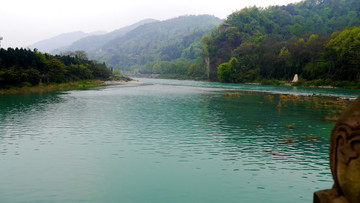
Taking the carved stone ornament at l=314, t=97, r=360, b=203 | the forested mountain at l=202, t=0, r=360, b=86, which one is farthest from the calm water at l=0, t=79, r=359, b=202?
the forested mountain at l=202, t=0, r=360, b=86

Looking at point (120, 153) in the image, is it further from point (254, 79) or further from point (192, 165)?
point (254, 79)

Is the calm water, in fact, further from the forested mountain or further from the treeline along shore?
the forested mountain

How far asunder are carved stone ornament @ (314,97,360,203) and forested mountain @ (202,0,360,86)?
7278 cm

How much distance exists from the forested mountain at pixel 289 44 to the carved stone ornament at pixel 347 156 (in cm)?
7278

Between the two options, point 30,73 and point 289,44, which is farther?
point 289,44

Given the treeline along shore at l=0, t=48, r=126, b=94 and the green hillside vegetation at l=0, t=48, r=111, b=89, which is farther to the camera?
the green hillside vegetation at l=0, t=48, r=111, b=89

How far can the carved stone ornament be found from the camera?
3.37 m

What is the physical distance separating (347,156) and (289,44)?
340 feet

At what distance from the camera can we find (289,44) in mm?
98500

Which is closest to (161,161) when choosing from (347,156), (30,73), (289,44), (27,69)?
(347,156)

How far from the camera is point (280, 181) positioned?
10273 mm

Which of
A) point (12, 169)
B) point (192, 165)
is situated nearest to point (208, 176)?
point (192, 165)

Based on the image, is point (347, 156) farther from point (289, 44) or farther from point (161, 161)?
point (289, 44)

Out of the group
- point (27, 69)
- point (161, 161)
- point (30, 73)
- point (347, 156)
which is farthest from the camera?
point (27, 69)
